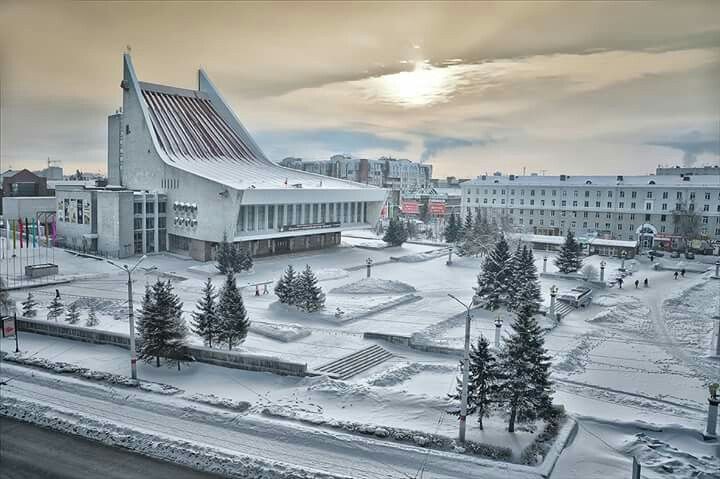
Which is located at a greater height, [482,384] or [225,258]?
[225,258]

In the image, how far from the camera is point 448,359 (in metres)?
20.1

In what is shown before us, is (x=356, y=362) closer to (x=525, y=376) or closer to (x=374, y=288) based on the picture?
(x=525, y=376)

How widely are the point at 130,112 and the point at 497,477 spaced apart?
45546 millimetres

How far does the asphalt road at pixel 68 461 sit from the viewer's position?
1116 centimetres

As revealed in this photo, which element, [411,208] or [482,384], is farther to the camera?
[411,208]

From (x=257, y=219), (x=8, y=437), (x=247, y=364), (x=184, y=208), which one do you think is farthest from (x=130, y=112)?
(x=8, y=437)

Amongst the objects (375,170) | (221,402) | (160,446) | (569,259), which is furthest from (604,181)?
(160,446)

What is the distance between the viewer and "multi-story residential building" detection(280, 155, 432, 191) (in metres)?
90.7

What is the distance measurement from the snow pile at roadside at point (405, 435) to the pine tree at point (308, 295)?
36.8 feet

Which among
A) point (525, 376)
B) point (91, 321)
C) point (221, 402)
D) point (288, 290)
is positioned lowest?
point (221, 402)

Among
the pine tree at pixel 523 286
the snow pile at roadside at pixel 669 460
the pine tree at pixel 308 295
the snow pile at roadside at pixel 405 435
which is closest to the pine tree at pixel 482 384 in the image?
the snow pile at roadside at pixel 405 435

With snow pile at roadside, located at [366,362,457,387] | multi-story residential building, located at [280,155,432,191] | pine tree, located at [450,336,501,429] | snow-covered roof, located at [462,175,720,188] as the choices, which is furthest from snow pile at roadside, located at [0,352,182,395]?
multi-story residential building, located at [280,155,432,191]

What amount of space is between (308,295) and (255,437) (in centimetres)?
1295

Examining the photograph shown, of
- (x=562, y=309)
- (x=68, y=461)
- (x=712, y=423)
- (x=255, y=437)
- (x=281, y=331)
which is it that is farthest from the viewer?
(x=562, y=309)
